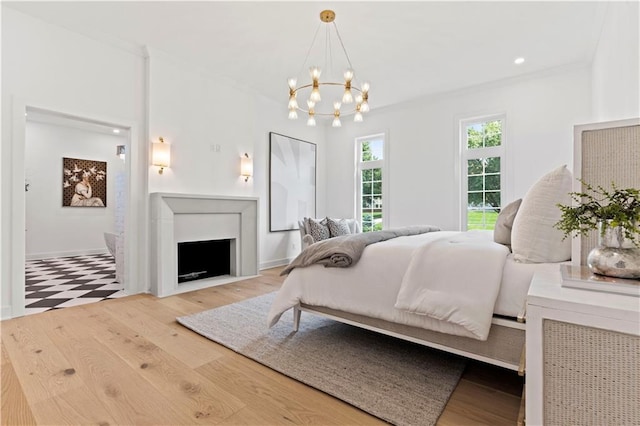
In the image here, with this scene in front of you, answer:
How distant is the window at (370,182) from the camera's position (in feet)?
18.0

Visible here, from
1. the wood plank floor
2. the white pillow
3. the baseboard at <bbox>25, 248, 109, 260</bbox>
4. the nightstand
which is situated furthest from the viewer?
the baseboard at <bbox>25, 248, 109, 260</bbox>

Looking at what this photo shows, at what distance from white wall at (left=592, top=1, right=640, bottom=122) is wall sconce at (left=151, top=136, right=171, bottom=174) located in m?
4.11

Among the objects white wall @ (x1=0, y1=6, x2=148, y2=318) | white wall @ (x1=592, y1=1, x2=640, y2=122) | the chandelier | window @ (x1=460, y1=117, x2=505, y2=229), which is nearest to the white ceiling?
the chandelier

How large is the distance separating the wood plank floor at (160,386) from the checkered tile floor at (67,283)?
71 centimetres

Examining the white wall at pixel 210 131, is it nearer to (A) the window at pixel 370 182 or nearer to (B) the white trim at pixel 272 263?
(B) the white trim at pixel 272 263

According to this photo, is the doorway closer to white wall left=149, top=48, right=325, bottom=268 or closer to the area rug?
white wall left=149, top=48, right=325, bottom=268

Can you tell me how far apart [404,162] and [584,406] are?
446 cm

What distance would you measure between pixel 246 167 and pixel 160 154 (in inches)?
46.7

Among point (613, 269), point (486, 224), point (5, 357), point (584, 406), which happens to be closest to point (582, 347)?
point (584, 406)

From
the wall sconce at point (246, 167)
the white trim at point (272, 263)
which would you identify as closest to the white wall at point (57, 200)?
the wall sconce at point (246, 167)

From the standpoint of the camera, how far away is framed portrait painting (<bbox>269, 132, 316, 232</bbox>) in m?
5.02

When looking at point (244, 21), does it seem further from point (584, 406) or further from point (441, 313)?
point (584, 406)

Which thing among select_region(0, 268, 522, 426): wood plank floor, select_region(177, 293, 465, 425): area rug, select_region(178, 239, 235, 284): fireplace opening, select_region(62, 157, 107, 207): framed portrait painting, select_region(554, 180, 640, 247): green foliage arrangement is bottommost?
select_region(0, 268, 522, 426): wood plank floor

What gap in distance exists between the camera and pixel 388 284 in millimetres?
1816
